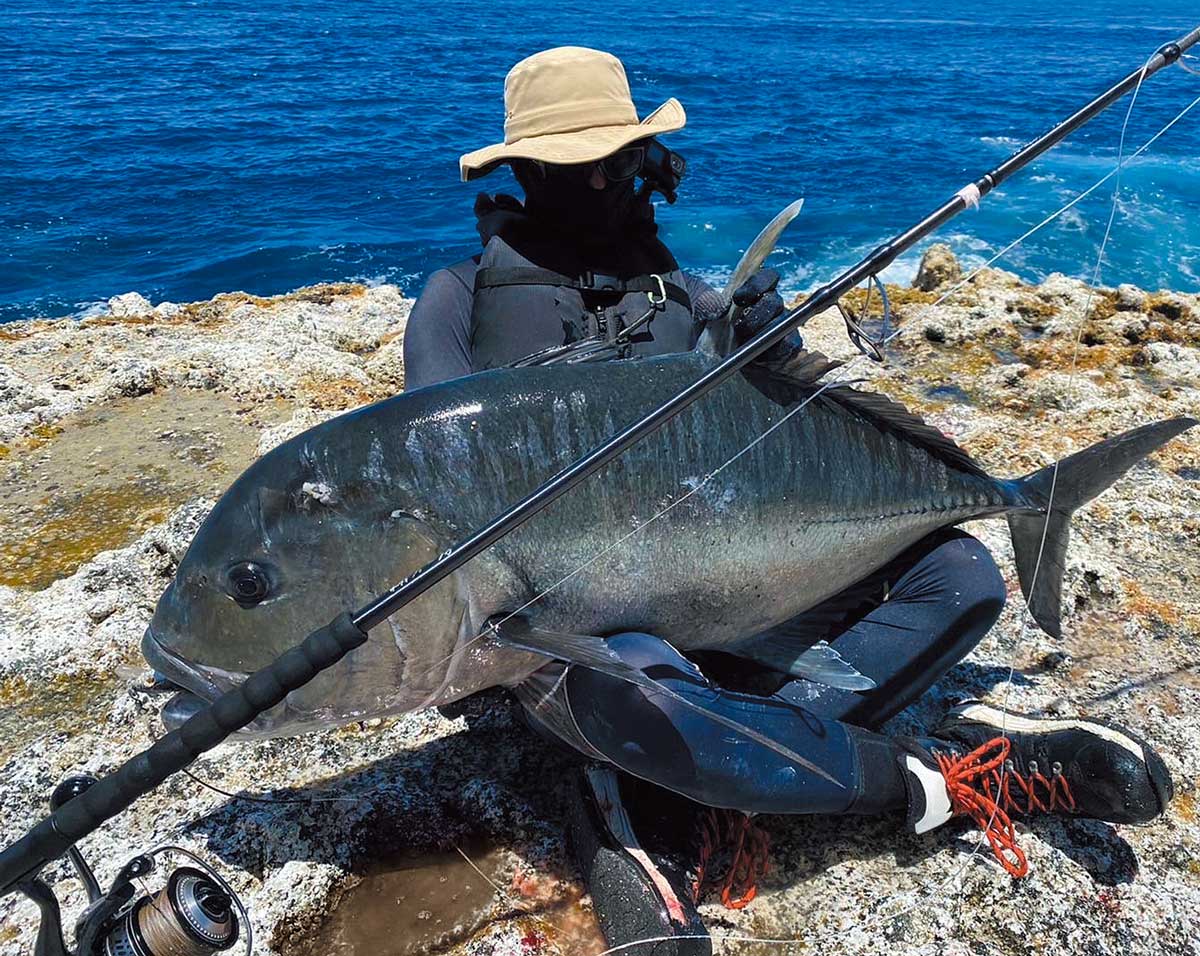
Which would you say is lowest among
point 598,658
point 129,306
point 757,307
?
point 129,306

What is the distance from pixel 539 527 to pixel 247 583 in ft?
2.20

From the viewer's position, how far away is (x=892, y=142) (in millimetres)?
21234

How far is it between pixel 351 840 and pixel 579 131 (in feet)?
7.21

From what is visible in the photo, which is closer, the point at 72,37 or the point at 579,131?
the point at 579,131

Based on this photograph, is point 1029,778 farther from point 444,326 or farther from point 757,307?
point 444,326

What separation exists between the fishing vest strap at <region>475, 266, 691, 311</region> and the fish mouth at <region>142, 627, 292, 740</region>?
4.81ft

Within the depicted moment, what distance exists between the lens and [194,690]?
200 cm

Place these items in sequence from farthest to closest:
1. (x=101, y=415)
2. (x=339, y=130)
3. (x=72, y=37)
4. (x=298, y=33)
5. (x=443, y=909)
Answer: (x=298, y=33)
(x=72, y=37)
(x=339, y=130)
(x=101, y=415)
(x=443, y=909)

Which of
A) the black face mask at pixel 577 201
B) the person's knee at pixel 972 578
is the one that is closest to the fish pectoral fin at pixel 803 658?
the person's knee at pixel 972 578

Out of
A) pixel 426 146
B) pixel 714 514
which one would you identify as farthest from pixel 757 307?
pixel 426 146

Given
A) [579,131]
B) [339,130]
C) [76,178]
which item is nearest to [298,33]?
[339,130]

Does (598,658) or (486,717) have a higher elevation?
(598,658)

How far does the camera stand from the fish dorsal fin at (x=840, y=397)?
94.1 inches

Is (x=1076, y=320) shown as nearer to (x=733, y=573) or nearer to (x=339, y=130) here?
(x=733, y=573)
